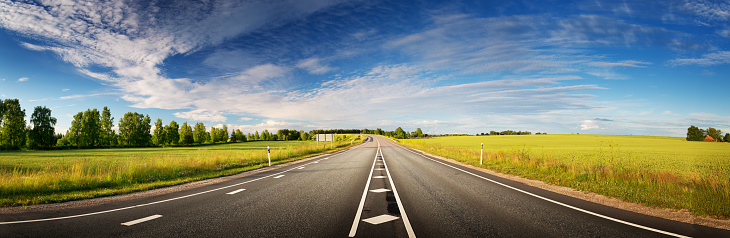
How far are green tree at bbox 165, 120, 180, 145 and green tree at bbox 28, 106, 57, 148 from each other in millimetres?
27033

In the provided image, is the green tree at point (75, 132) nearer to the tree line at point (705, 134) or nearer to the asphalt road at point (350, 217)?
the asphalt road at point (350, 217)

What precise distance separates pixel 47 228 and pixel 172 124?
379ft

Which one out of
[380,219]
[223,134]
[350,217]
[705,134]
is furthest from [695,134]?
[223,134]

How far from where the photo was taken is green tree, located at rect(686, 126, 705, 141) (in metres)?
71.4

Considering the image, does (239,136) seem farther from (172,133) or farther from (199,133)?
(172,133)

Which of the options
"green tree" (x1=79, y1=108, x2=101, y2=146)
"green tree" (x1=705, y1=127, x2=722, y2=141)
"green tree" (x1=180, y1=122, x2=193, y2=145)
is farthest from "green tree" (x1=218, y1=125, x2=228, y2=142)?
"green tree" (x1=705, y1=127, x2=722, y2=141)

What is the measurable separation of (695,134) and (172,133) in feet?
539

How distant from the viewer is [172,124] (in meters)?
99.4

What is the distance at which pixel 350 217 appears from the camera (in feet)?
17.3

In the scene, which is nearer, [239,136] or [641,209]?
[641,209]

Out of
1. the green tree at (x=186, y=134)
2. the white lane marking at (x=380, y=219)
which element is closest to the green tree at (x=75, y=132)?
the green tree at (x=186, y=134)

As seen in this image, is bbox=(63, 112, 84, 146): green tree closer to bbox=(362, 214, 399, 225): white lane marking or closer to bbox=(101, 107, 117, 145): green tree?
bbox=(101, 107, 117, 145): green tree

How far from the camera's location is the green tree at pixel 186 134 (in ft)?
324

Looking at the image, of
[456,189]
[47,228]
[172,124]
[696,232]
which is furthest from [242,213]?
[172,124]
